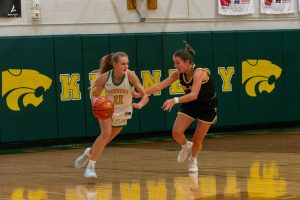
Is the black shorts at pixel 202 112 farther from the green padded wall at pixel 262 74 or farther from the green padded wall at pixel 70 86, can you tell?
the green padded wall at pixel 262 74

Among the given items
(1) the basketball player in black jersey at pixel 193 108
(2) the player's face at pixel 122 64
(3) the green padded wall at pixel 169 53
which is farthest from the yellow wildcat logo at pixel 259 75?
(2) the player's face at pixel 122 64

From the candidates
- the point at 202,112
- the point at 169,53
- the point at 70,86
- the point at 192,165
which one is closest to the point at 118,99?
the point at 202,112

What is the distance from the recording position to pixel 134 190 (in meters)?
10.9

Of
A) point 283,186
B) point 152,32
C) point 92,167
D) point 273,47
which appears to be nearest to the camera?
point 283,186

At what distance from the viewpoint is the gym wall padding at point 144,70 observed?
18.2 m

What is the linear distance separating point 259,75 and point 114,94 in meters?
9.70

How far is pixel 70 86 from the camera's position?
18.9m

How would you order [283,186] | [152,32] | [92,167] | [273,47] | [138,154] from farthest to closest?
[273,47]
[152,32]
[138,154]
[92,167]
[283,186]

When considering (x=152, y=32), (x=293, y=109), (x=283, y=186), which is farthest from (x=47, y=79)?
(x=283, y=186)

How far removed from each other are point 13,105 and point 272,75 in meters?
7.29

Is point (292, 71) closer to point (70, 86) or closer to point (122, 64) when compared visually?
point (70, 86)

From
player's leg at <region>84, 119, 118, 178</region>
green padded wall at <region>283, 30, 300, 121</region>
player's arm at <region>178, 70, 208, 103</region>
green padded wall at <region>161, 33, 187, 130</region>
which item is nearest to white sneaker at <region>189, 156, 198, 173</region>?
player's arm at <region>178, 70, 208, 103</region>

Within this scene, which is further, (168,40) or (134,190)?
(168,40)

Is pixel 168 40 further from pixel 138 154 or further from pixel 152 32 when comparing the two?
pixel 138 154
